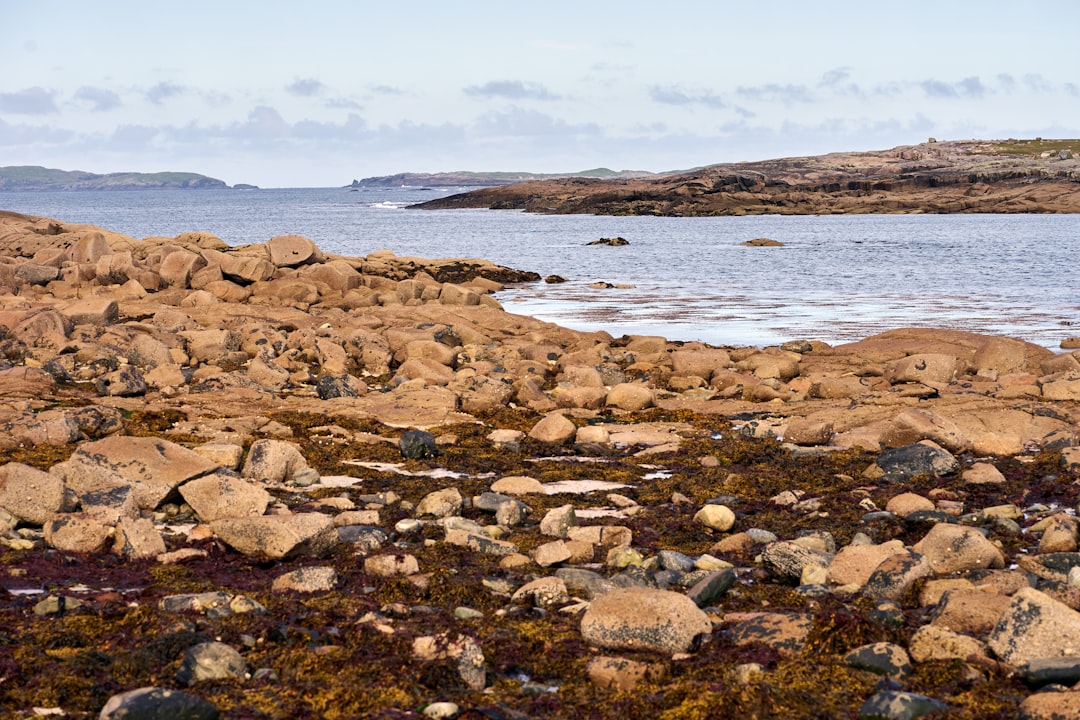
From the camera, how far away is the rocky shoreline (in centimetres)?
538

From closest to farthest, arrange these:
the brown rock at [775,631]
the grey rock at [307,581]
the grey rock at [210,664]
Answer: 1. the grey rock at [210,664]
2. the brown rock at [775,631]
3. the grey rock at [307,581]

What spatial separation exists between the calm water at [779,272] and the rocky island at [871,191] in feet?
51.4

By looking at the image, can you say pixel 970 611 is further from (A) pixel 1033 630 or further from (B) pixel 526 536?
(B) pixel 526 536

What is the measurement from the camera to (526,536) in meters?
8.38

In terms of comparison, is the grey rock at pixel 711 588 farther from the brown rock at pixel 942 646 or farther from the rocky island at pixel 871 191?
the rocky island at pixel 871 191

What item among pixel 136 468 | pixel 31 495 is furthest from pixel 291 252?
pixel 31 495

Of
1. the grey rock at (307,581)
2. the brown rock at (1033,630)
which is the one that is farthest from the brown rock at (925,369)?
the grey rock at (307,581)

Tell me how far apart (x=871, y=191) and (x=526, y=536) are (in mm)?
121283

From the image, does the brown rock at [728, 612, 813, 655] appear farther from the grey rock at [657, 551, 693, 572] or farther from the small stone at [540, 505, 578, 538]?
the small stone at [540, 505, 578, 538]

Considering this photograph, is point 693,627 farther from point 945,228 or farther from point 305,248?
point 945,228

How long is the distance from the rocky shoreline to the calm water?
9489 millimetres

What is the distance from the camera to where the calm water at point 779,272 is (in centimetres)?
2688

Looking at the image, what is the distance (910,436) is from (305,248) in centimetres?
2304

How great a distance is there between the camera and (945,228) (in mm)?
84188
